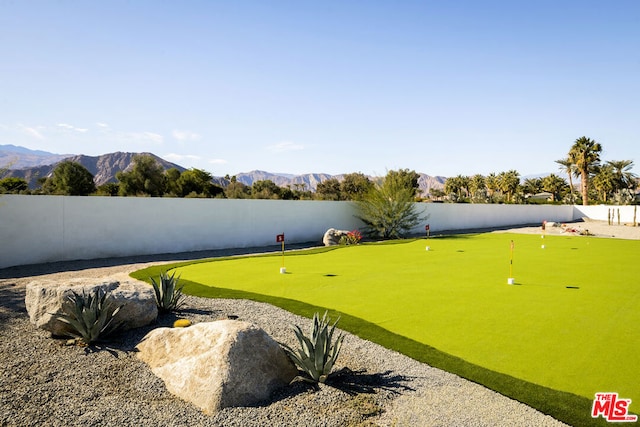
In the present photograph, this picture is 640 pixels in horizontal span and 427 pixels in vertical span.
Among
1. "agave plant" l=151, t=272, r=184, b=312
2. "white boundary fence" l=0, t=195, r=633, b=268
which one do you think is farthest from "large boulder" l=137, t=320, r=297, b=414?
"white boundary fence" l=0, t=195, r=633, b=268

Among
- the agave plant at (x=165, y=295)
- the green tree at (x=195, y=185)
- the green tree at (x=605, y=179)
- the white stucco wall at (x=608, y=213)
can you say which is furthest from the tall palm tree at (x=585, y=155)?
the agave plant at (x=165, y=295)

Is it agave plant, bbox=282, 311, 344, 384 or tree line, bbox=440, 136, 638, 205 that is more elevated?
tree line, bbox=440, 136, 638, 205

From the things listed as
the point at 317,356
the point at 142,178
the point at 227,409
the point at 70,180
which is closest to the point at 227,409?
the point at 227,409

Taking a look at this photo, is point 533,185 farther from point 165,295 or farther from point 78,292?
point 78,292

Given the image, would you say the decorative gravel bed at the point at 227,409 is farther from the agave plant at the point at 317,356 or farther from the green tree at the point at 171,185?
the green tree at the point at 171,185

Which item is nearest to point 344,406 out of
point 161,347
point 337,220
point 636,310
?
point 161,347

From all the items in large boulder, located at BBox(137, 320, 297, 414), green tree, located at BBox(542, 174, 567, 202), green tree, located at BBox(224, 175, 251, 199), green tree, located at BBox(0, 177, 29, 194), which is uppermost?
green tree, located at BBox(542, 174, 567, 202)

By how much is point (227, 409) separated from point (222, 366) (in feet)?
1.21

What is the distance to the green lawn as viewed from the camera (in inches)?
165

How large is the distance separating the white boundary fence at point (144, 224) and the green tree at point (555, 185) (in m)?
59.8

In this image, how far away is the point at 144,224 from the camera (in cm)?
1379

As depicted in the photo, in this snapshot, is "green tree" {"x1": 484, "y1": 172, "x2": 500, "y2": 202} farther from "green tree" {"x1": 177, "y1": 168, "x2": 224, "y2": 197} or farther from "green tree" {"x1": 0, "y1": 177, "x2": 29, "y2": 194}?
"green tree" {"x1": 0, "y1": 177, "x2": 29, "y2": 194}

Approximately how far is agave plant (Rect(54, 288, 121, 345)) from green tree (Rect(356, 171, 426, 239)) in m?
15.9

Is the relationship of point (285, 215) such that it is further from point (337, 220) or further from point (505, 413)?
point (505, 413)
